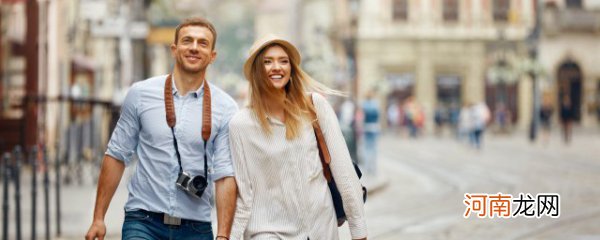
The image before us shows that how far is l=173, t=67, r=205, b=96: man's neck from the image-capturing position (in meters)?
4.76

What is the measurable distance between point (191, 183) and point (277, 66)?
0.59 m

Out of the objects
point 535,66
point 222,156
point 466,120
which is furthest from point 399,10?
point 222,156

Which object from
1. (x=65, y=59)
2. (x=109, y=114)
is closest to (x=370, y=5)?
(x=65, y=59)

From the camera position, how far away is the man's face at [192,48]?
4719 millimetres

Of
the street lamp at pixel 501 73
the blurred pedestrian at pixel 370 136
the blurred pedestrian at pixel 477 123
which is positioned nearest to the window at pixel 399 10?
the street lamp at pixel 501 73

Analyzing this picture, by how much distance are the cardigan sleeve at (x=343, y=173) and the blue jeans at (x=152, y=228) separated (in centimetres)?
64

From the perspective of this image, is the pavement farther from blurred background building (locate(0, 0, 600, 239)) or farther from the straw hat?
the straw hat

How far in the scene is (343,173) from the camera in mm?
4656

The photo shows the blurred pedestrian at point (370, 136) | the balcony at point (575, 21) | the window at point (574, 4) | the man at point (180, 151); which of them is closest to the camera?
the man at point (180, 151)

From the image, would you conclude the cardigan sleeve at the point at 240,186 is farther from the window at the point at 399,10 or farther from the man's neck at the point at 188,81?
the window at the point at 399,10

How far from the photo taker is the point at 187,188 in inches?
182

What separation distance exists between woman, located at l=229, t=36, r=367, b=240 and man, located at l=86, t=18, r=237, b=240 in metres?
0.09

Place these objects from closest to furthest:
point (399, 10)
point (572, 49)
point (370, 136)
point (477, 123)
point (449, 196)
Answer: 1. point (449, 196)
2. point (370, 136)
3. point (477, 123)
4. point (572, 49)
5. point (399, 10)

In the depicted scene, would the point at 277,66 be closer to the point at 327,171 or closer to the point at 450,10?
the point at 327,171
